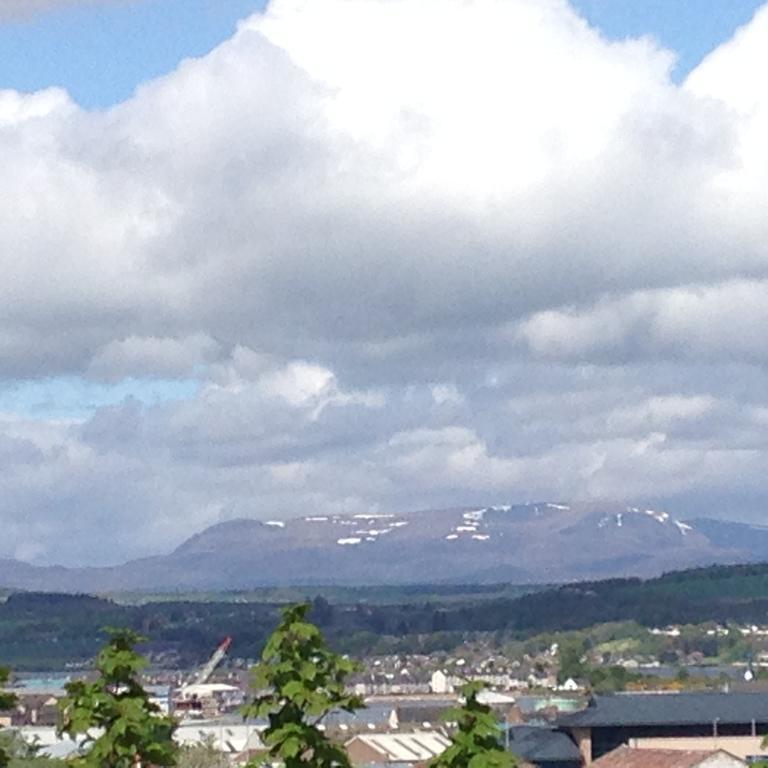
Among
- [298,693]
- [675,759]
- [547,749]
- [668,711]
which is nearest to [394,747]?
[668,711]

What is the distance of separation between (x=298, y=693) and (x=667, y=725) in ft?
308

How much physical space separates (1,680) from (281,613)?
769cm

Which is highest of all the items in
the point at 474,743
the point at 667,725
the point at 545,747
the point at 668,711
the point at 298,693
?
the point at 668,711

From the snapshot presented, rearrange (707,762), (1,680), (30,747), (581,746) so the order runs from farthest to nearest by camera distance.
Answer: (581,746), (30,747), (707,762), (1,680)

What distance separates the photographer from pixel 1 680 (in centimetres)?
5928

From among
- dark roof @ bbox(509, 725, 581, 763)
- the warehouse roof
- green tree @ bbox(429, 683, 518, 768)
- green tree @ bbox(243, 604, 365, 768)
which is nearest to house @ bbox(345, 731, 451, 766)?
the warehouse roof

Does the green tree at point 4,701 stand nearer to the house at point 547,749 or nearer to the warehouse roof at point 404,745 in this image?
the house at point 547,749

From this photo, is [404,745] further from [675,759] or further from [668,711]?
[675,759]

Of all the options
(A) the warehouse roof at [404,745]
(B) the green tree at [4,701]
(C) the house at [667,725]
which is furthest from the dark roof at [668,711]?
(B) the green tree at [4,701]

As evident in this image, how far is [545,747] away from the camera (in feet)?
461

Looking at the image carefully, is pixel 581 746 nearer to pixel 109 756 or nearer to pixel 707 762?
pixel 707 762

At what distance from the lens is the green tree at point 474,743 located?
5659 cm

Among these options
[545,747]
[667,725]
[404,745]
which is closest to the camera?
[545,747]

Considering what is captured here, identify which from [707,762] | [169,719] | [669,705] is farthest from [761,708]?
[169,719]
